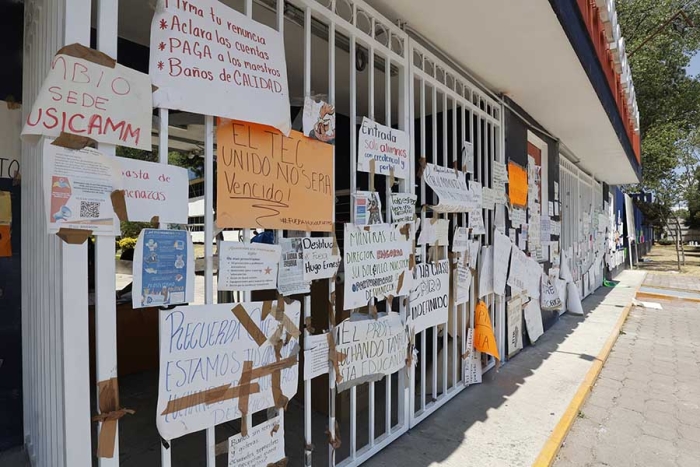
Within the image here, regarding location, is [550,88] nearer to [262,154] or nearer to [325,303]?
[325,303]

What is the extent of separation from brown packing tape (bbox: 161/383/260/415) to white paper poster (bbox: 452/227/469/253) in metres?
2.08

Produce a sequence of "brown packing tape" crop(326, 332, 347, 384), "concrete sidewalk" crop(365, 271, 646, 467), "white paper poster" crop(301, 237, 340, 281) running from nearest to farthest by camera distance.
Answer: "white paper poster" crop(301, 237, 340, 281), "brown packing tape" crop(326, 332, 347, 384), "concrete sidewalk" crop(365, 271, 646, 467)

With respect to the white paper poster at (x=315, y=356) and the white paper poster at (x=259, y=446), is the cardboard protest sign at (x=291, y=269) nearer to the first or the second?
the white paper poster at (x=315, y=356)

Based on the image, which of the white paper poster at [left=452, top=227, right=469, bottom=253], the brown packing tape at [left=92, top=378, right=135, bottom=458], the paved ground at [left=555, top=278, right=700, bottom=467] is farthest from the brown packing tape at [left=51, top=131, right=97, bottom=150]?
the paved ground at [left=555, top=278, right=700, bottom=467]

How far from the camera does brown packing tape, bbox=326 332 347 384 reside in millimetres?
2205

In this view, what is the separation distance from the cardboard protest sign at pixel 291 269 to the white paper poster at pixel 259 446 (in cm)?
62

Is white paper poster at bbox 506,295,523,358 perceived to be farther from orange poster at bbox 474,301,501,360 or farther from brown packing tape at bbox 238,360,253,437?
brown packing tape at bbox 238,360,253,437

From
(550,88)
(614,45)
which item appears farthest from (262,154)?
(614,45)

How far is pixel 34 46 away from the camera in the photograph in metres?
1.95

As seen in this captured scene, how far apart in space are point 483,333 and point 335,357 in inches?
74.0

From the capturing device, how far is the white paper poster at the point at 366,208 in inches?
92.0

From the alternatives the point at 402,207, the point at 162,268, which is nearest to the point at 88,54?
the point at 162,268

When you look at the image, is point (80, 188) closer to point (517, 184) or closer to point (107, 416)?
point (107, 416)

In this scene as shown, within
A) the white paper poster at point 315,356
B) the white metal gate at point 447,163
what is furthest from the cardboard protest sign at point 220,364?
the white metal gate at point 447,163
